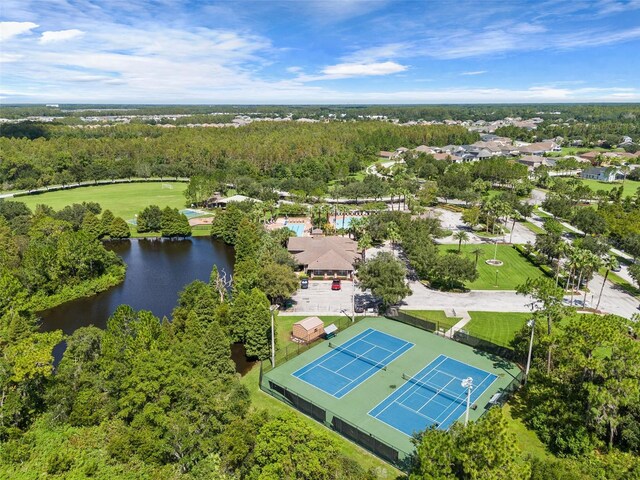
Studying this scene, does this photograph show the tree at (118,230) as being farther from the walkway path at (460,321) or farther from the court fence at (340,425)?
the walkway path at (460,321)

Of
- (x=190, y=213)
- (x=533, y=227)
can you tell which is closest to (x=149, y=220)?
(x=190, y=213)

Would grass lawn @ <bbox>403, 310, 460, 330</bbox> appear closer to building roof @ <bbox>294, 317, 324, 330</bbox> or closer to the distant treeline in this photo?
building roof @ <bbox>294, 317, 324, 330</bbox>

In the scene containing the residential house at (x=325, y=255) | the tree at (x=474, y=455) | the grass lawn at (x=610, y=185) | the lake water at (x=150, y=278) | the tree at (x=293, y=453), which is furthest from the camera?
the grass lawn at (x=610, y=185)

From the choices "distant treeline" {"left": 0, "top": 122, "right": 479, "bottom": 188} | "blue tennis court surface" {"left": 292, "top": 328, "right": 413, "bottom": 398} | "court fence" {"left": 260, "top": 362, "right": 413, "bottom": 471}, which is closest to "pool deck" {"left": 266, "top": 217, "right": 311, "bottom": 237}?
"distant treeline" {"left": 0, "top": 122, "right": 479, "bottom": 188}

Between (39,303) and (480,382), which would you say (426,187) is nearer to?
(480,382)

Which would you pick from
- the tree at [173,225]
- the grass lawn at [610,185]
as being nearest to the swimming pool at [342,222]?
the tree at [173,225]

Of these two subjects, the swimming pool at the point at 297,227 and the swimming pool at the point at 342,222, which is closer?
the swimming pool at the point at 297,227
